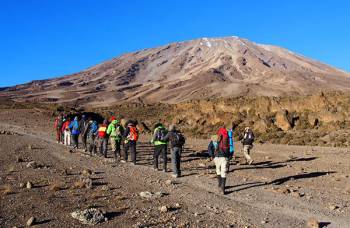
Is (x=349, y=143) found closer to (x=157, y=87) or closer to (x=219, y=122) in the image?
(x=219, y=122)

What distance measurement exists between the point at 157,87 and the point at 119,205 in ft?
513

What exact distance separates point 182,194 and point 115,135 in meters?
7.60

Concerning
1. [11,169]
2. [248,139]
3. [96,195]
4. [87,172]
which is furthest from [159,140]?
[96,195]

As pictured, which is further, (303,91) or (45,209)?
(303,91)

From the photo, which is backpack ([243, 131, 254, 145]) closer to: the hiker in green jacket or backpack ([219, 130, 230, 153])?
the hiker in green jacket

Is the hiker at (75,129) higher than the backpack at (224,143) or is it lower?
higher

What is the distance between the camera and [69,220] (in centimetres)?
931

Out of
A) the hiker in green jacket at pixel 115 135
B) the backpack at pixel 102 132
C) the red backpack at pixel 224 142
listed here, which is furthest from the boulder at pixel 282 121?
the red backpack at pixel 224 142

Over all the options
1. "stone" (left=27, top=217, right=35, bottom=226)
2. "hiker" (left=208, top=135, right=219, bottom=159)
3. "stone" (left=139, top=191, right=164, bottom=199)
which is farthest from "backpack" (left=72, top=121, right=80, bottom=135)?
"stone" (left=27, top=217, right=35, bottom=226)

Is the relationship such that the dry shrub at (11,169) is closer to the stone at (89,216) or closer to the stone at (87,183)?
the stone at (87,183)

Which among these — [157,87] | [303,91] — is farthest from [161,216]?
[157,87]

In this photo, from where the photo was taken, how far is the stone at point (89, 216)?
9.19 metres

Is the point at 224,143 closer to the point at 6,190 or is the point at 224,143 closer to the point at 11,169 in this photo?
the point at 6,190

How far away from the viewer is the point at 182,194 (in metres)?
12.2
